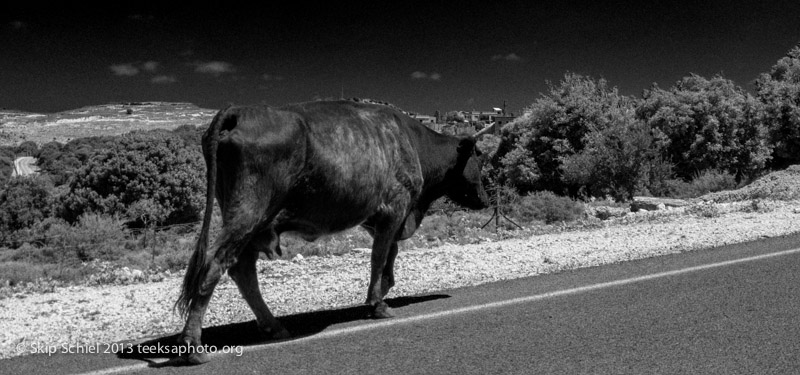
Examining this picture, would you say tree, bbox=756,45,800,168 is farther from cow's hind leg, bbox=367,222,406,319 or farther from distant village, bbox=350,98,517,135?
cow's hind leg, bbox=367,222,406,319

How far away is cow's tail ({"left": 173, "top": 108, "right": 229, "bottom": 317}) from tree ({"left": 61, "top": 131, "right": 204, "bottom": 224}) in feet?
86.2

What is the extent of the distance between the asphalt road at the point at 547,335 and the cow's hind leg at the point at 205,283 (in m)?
0.17

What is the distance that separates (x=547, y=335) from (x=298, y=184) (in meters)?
2.42

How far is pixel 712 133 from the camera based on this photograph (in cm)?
2936

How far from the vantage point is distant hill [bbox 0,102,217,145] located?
87.6 meters

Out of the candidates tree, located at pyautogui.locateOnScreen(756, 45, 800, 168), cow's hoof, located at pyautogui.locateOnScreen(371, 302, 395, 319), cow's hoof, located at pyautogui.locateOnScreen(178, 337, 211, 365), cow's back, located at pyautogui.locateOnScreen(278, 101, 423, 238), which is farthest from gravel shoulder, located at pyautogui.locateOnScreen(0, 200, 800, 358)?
tree, located at pyautogui.locateOnScreen(756, 45, 800, 168)

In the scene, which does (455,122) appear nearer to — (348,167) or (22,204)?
(348,167)

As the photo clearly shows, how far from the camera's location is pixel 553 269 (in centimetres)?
896

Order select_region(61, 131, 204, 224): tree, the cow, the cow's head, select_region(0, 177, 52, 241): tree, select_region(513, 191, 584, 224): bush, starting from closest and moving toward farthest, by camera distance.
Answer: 1. the cow
2. the cow's head
3. select_region(513, 191, 584, 224): bush
4. select_region(0, 177, 52, 241): tree
5. select_region(61, 131, 204, 224): tree

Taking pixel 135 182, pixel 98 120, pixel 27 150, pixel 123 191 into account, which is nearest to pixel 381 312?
pixel 135 182

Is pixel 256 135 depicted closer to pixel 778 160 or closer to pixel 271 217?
pixel 271 217

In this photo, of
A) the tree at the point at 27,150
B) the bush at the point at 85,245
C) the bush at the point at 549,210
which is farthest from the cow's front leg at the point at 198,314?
the tree at the point at 27,150

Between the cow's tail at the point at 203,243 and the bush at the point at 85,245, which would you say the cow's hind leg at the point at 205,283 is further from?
the bush at the point at 85,245

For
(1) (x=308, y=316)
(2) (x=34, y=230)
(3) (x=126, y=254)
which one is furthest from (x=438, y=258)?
(2) (x=34, y=230)
